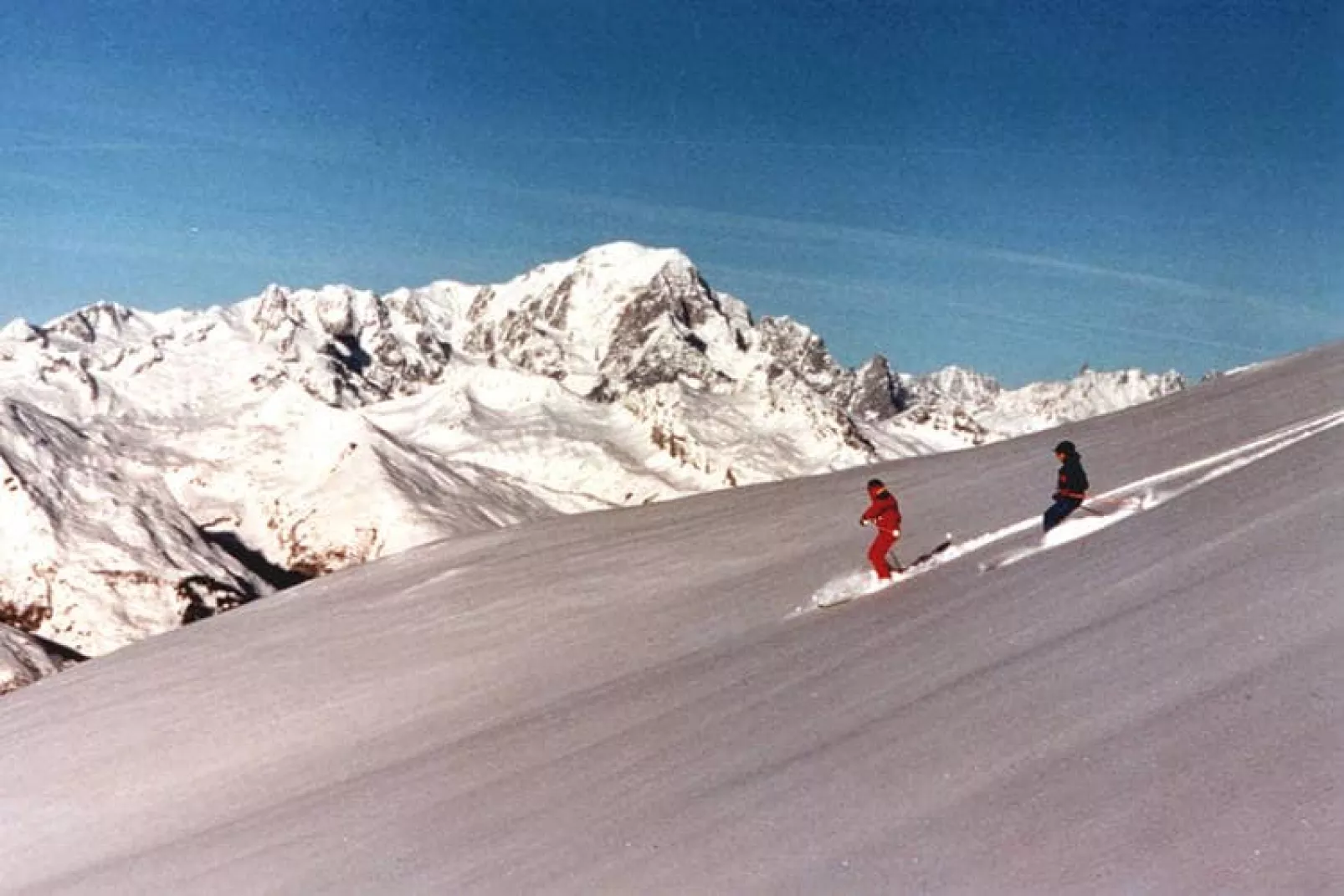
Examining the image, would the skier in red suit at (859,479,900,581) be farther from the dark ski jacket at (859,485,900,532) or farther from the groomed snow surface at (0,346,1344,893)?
the groomed snow surface at (0,346,1344,893)

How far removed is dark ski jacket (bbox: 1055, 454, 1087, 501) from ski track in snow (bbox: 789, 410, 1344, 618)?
287 millimetres

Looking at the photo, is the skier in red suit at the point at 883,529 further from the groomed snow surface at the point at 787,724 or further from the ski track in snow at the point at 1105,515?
the groomed snow surface at the point at 787,724

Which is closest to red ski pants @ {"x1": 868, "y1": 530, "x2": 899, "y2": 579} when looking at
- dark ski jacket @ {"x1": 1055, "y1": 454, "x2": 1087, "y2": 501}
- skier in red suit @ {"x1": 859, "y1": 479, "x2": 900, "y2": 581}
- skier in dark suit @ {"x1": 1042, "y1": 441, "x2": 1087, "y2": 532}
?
skier in red suit @ {"x1": 859, "y1": 479, "x2": 900, "y2": 581}

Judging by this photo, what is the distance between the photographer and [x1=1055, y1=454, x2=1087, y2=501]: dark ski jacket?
1557 cm

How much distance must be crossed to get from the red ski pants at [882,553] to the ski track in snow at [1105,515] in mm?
126

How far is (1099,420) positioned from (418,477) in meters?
120

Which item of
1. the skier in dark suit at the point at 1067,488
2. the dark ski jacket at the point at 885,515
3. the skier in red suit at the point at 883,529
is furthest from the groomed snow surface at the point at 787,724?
the dark ski jacket at the point at 885,515

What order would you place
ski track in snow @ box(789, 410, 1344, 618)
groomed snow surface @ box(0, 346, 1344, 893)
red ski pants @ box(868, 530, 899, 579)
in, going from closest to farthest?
groomed snow surface @ box(0, 346, 1344, 893)
ski track in snow @ box(789, 410, 1344, 618)
red ski pants @ box(868, 530, 899, 579)

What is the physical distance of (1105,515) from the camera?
1532 cm

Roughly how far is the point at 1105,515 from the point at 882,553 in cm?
284

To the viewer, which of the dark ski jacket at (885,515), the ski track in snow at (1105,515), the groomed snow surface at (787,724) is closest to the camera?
the groomed snow surface at (787,724)

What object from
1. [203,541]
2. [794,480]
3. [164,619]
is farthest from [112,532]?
[794,480]

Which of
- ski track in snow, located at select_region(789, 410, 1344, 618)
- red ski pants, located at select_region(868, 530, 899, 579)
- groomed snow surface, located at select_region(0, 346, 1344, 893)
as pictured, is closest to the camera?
groomed snow surface, located at select_region(0, 346, 1344, 893)

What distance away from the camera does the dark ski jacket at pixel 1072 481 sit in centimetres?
1557
